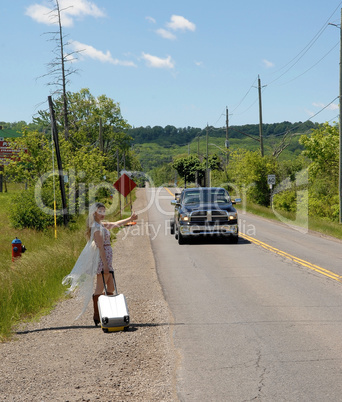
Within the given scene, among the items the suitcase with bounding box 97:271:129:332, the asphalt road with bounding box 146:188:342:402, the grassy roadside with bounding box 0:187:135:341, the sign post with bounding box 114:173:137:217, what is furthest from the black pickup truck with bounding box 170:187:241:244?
the suitcase with bounding box 97:271:129:332

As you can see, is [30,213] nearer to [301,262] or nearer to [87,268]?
[301,262]

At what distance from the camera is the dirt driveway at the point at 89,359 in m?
5.33

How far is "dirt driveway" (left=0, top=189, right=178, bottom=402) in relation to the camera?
5.33 meters

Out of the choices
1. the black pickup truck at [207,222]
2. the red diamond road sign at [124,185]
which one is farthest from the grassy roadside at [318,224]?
the red diamond road sign at [124,185]

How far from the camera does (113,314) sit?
770cm

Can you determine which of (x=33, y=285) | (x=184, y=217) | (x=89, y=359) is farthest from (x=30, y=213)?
(x=89, y=359)

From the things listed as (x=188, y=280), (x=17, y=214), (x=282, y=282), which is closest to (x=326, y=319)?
(x=282, y=282)

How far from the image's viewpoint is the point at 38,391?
17.6 feet

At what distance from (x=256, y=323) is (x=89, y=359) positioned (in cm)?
297

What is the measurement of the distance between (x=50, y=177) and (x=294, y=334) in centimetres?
2611

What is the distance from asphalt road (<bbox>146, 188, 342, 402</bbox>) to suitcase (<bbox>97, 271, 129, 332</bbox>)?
2.60ft

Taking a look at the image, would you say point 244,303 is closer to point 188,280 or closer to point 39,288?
point 188,280

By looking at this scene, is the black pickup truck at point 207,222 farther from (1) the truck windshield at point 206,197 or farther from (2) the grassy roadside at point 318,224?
(2) the grassy roadside at point 318,224

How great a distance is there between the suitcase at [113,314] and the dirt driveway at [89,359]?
12 centimetres
